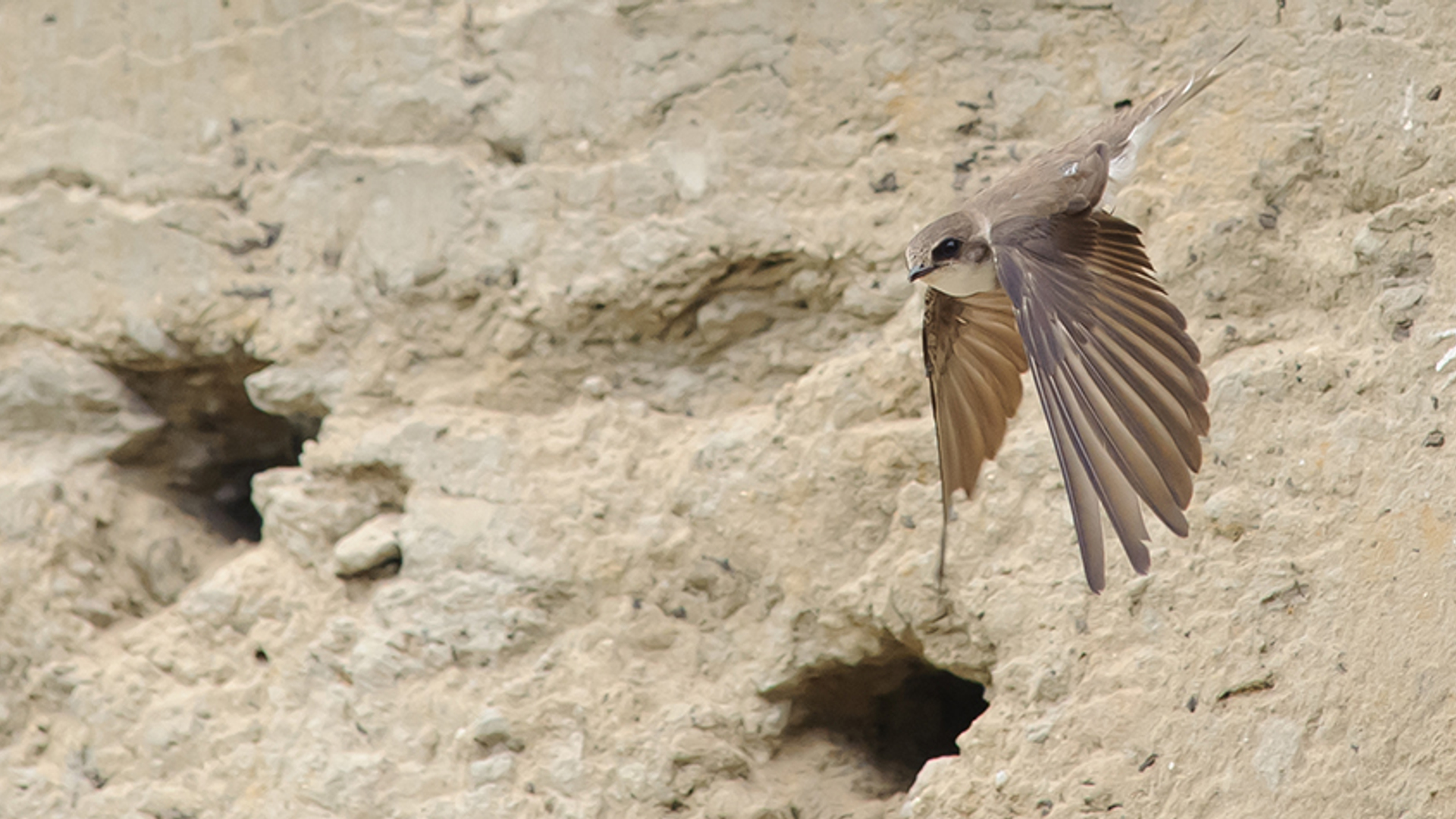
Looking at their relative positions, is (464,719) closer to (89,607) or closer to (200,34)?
(89,607)

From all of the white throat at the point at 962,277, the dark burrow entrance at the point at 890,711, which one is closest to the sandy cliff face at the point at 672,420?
the dark burrow entrance at the point at 890,711

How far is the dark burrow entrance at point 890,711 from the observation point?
1.81 m

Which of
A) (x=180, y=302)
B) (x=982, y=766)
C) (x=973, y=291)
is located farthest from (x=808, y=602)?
(x=180, y=302)

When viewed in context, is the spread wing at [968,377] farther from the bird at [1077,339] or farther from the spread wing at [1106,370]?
the spread wing at [1106,370]

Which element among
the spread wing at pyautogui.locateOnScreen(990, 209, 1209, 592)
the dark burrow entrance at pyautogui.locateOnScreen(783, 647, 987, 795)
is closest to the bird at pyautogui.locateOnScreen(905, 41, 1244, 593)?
the spread wing at pyautogui.locateOnScreen(990, 209, 1209, 592)

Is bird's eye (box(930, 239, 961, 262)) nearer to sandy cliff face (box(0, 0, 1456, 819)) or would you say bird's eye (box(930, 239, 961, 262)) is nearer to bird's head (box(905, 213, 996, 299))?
bird's head (box(905, 213, 996, 299))

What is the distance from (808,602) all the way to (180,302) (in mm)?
963

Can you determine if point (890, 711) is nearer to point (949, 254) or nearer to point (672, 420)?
point (672, 420)

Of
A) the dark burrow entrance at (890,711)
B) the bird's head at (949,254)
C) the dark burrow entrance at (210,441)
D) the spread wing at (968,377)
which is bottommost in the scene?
the dark burrow entrance at (890,711)

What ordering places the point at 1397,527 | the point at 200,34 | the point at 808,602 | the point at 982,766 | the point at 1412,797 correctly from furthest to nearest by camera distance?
the point at 200,34
the point at 808,602
the point at 982,766
the point at 1397,527
the point at 1412,797

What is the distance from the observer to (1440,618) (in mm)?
1411

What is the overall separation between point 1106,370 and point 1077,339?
46mm

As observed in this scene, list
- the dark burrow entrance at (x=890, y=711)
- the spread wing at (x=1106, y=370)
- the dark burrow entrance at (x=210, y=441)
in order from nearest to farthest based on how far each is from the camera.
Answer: the spread wing at (x=1106, y=370)
the dark burrow entrance at (x=890, y=711)
the dark burrow entrance at (x=210, y=441)

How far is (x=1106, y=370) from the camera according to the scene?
133 cm
